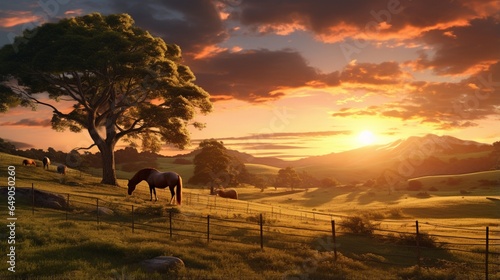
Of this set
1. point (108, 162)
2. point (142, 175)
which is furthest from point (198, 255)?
point (108, 162)

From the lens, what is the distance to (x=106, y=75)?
4050 centimetres

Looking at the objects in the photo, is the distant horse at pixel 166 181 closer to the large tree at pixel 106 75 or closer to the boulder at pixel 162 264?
the large tree at pixel 106 75

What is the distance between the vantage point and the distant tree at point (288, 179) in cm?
12662

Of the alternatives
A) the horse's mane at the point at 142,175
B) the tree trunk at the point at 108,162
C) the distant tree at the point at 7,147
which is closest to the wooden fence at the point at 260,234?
the horse's mane at the point at 142,175

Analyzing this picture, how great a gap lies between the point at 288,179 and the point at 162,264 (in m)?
113

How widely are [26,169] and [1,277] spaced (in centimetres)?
3210

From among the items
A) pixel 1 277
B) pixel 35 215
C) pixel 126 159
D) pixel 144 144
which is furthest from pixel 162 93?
pixel 126 159

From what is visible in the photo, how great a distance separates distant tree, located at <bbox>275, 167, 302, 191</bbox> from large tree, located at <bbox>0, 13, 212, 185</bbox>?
84.4m

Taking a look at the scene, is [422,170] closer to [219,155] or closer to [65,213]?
[219,155]

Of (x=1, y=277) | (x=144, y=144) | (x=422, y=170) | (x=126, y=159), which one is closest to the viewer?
(x=1, y=277)

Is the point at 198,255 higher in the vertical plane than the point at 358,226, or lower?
higher

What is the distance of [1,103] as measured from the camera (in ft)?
136

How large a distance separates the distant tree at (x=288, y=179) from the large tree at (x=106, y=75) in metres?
84.4

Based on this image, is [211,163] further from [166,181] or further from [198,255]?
[198,255]
